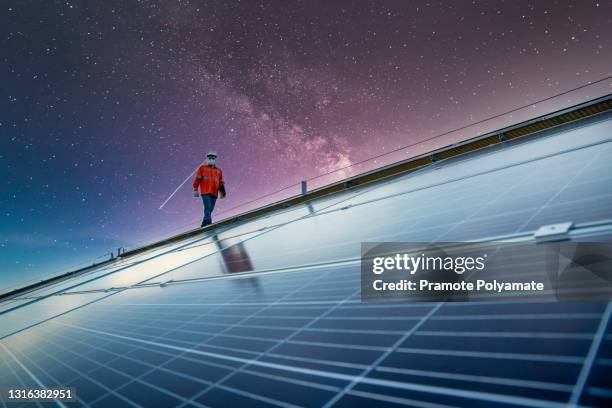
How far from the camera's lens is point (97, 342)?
3.07 m

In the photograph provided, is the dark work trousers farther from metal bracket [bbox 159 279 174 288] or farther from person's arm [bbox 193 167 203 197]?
metal bracket [bbox 159 279 174 288]

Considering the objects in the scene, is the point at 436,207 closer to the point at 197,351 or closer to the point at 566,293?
the point at 566,293

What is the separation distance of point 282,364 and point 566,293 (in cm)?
116

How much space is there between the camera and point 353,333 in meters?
1.60

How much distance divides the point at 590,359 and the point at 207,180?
12.6 meters

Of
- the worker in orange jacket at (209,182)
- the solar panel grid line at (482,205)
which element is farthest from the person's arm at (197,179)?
the solar panel grid line at (482,205)

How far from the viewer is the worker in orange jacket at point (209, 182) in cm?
1252

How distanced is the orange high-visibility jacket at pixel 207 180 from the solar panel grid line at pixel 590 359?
12.4 m

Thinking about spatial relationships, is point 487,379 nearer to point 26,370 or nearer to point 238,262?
point 26,370

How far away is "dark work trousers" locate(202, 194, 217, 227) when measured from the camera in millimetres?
12754

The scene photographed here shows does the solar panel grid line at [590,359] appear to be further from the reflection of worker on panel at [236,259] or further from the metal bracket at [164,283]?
the metal bracket at [164,283]

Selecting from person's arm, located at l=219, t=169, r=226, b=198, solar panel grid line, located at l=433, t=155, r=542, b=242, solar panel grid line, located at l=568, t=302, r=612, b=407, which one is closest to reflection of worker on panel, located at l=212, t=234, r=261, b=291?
solar panel grid line, located at l=433, t=155, r=542, b=242

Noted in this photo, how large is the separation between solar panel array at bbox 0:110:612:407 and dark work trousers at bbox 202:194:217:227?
8279 millimetres

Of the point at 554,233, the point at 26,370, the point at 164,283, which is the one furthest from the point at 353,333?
the point at 164,283
